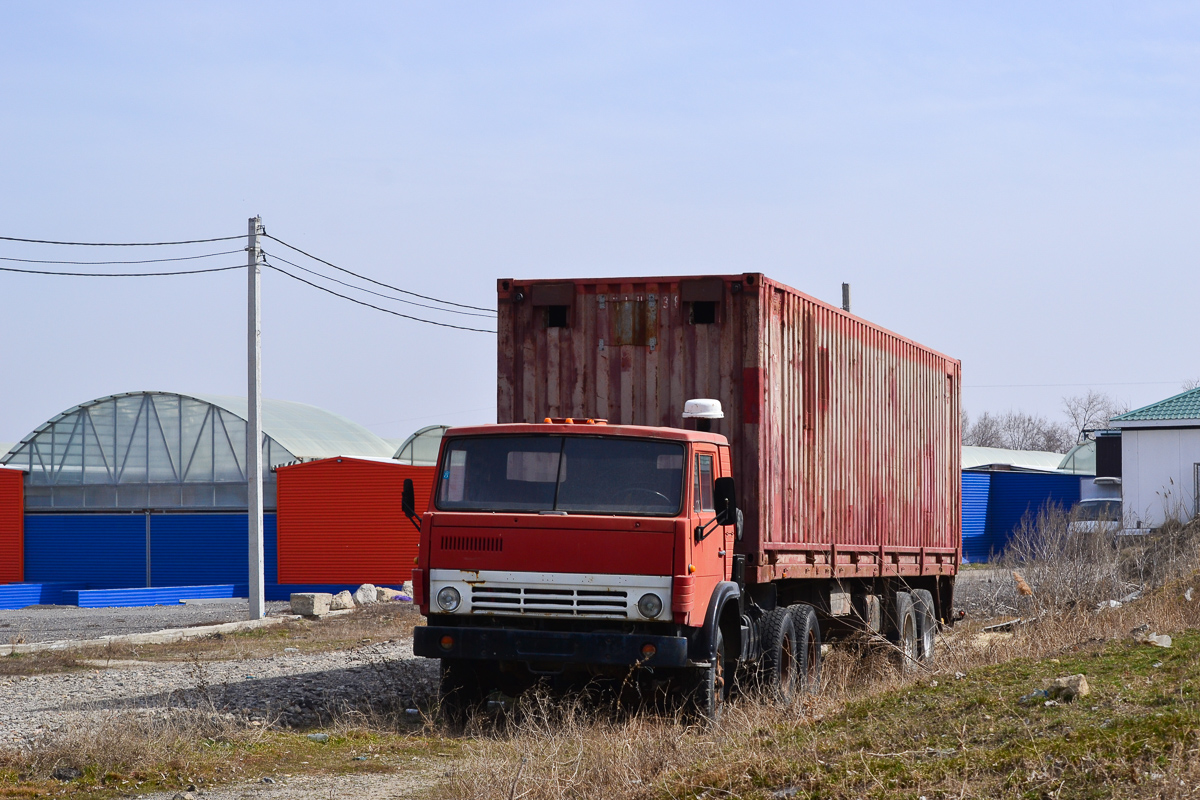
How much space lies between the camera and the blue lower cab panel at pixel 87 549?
36438 millimetres

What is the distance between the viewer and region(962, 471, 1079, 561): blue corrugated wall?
150 ft

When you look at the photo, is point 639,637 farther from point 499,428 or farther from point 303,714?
point 303,714

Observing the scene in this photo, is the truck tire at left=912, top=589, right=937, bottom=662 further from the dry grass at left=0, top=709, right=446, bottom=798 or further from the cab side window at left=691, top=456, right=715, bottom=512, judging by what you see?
the dry grass at left=0, top=709, right=446, bottom=798

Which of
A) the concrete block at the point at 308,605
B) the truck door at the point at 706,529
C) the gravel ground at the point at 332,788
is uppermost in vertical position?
the truck door at the point at 706,529

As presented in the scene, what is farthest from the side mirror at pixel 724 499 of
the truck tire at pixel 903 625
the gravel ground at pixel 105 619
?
the gravel ground at pixel 105 619

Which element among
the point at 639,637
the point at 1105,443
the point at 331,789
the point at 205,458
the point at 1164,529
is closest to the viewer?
the point at 331,789

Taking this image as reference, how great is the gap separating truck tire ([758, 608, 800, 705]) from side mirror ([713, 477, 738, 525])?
1639 mm

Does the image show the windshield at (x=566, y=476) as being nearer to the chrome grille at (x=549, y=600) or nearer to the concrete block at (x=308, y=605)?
the chrome grille at (x=549, y=600)

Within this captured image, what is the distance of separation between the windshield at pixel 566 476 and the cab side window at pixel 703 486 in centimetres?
20

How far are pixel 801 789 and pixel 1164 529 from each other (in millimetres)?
24511

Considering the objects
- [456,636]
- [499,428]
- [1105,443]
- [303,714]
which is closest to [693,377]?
[499,428]

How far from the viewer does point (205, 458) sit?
117 feet

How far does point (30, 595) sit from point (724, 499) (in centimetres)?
2922

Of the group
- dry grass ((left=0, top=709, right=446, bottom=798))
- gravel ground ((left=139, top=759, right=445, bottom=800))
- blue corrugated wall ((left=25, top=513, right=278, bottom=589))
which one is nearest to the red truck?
dry grass ((left=0, top=709, right=446, bottom=798))
